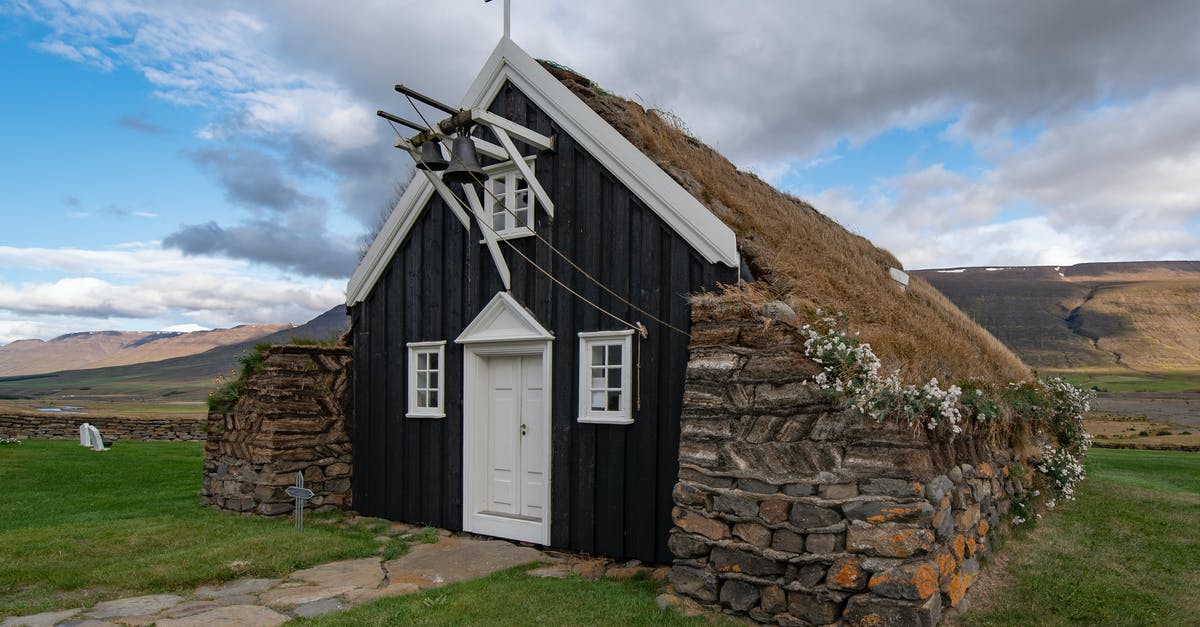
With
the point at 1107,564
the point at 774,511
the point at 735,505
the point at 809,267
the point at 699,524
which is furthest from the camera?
the point at 809,267

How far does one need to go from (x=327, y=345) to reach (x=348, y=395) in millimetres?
900

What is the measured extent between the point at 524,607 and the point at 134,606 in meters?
3.43

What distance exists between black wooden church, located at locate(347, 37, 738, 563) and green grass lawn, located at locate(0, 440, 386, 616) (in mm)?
1683

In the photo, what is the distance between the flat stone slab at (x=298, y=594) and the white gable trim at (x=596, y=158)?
487 cm

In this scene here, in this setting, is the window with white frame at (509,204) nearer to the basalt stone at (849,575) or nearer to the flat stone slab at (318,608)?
the flat stone slab at (318,608)

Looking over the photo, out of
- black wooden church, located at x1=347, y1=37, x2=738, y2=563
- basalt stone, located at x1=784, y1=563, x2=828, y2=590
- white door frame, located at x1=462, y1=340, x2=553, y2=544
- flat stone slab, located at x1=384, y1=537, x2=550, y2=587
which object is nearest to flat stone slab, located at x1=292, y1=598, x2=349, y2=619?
flat stone slab, located at x1=384, y1=537, x2=550, y2=587

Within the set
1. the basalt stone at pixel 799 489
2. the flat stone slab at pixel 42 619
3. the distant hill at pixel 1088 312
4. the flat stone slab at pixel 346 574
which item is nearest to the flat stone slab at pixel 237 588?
the flat stone slab at pixel 346 574

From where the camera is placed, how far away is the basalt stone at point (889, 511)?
583 cm

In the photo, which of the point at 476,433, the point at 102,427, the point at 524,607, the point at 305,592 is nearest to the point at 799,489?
the point at 524,607

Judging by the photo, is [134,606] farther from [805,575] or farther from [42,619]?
[805,575]

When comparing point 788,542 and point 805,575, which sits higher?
point 788,542

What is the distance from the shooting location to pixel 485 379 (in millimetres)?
9914

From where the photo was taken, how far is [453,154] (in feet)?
27.9

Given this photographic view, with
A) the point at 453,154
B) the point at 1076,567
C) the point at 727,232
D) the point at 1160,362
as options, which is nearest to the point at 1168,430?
the point at 1076,567
